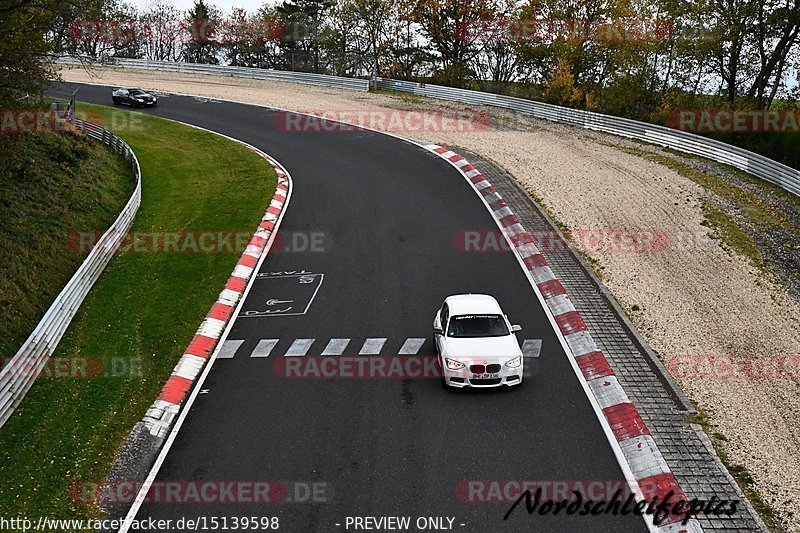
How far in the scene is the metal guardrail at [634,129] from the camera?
24.5 m

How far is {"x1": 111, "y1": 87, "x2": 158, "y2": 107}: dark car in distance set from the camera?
3834 centimetres

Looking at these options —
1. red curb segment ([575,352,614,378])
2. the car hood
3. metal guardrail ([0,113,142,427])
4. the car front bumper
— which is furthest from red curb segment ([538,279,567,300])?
metal guardrail ([0,113,142,427])

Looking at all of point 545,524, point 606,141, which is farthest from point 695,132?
point 545,524

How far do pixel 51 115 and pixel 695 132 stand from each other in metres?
26.7

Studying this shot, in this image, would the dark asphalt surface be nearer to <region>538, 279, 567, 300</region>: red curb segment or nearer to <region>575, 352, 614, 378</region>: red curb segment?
<region>575, 352, 614, 378</region>: red curb segment

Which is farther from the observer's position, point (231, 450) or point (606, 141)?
point (606, 141)

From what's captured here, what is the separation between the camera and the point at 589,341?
1416 cm

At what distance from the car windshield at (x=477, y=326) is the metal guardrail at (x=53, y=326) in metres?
8.16

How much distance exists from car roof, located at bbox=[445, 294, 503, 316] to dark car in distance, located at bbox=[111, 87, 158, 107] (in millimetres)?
30910

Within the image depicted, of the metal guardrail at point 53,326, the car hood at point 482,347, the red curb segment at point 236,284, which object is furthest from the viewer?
the red curb segment at point 236,284

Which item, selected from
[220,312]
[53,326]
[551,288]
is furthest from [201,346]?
[551,288]

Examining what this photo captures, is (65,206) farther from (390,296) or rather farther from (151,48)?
(151,48)

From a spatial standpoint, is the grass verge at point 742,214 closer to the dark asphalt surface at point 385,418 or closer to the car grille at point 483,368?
the dark asphalt surface at point 385,418

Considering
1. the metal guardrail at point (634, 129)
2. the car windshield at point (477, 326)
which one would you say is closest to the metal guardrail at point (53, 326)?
the car windshield at point (477, 326)
